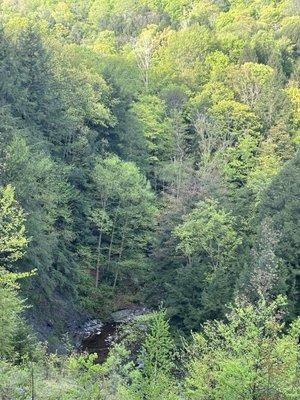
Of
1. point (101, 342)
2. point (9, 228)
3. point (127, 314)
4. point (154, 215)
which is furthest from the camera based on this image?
point (154, 215)

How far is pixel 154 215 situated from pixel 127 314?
708 centimetres

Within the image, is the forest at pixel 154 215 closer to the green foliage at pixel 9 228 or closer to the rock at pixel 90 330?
the green foliage at pixel 9 228

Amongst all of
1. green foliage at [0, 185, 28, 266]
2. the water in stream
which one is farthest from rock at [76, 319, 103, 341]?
green foliage at [0, 185, 28, 266]

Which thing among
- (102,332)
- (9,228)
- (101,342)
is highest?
(9,228)

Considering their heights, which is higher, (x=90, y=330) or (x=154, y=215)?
(x=154, y=215)

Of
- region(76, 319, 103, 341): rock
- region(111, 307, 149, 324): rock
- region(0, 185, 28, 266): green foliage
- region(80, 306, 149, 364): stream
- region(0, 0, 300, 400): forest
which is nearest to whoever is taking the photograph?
region(0, 0, 300, 400): forest

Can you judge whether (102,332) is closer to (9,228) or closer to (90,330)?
(90,330)

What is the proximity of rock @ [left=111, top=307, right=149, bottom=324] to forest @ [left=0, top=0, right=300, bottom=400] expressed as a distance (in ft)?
2.52

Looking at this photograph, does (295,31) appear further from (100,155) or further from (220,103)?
(100,155)

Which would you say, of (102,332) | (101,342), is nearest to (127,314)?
(102,332)

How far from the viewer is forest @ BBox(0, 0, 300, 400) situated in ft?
57.9

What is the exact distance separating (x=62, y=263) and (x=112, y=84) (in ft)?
67.2

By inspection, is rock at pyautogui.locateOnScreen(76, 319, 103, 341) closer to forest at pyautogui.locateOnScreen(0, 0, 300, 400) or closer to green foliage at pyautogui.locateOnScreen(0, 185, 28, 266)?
forest at pyautogui.locateOnScreen(0, 0, 300, 400)

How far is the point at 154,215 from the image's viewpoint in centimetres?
3966
